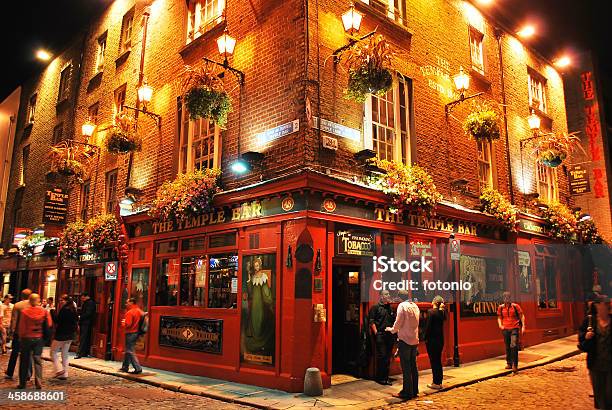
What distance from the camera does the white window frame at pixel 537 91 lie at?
19031mm

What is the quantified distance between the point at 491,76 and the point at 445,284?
26.4 feet

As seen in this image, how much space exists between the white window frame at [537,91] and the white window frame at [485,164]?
190 inches

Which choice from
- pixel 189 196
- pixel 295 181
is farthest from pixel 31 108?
pixel 295 181

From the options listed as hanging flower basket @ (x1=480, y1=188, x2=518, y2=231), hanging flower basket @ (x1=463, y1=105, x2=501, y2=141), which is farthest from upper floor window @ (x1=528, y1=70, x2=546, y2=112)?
hanging flower basket @ (x1=463, y1=105, x2=501, y2=141)

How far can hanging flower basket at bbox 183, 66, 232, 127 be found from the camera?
35.0ft

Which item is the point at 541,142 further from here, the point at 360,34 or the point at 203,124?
the point at 203,124

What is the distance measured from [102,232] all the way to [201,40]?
23.1ft

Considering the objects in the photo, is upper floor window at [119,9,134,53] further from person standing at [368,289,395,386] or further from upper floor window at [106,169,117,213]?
person standing at [368,289,395,386]

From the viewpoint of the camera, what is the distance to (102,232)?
50.2 ft

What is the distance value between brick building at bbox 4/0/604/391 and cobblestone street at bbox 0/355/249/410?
4.76 feet

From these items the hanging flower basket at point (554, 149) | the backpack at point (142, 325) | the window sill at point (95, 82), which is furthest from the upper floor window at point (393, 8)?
the window sill at point (95, 82)

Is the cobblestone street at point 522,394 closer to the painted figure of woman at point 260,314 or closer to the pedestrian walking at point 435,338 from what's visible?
the pedestrian walking at point 435,338

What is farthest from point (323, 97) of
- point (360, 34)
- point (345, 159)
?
point (360, 34)

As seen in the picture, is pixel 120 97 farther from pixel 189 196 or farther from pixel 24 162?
pixel 24 162
